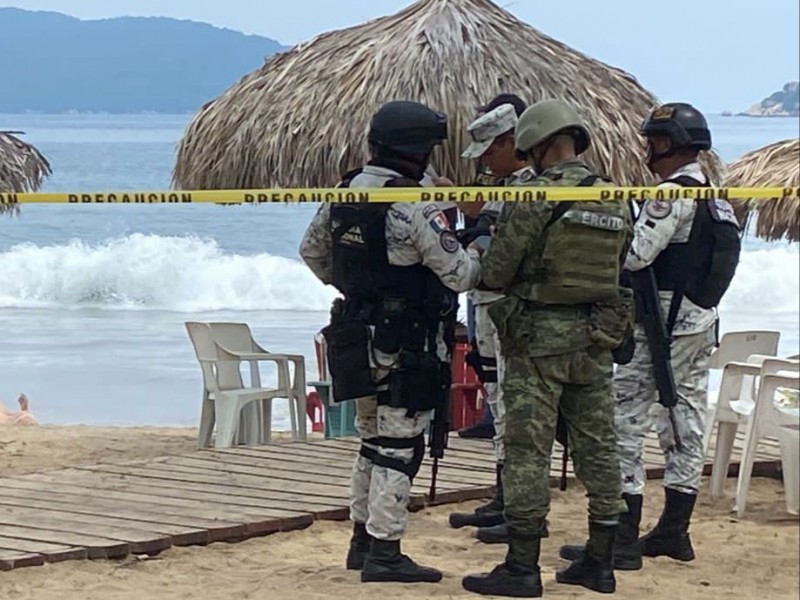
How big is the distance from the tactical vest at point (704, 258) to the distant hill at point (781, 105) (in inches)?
13.6

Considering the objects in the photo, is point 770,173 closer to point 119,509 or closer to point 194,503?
point 194,503

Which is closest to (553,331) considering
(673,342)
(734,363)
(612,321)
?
(612,321)

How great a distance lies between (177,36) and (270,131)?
173 cm

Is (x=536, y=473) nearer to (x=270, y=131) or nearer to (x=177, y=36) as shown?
(x=177, y=36)

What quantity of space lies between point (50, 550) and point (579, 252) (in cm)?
220

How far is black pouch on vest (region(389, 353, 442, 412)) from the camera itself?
4719 millimetres

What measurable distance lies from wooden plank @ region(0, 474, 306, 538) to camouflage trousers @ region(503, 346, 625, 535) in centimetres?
137

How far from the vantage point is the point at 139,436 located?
8.67 m

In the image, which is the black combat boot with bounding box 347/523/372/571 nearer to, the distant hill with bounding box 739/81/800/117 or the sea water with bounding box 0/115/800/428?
the sea water with bounding box 0/115/800/428

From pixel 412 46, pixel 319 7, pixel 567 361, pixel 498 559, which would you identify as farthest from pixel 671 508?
pixel 412 46

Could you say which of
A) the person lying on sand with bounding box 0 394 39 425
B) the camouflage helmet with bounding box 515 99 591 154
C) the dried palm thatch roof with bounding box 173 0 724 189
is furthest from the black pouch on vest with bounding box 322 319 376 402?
the person lying on sand with bounding box 0 394 39 425

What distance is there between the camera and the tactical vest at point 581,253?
4516 mm

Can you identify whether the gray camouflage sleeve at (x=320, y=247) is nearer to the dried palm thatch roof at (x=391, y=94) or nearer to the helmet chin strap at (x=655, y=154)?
the helmet chin strap at (x=655, y=154)

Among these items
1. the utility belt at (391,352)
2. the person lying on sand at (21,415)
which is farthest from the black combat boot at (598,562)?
the person lying on sand at (21,415)
